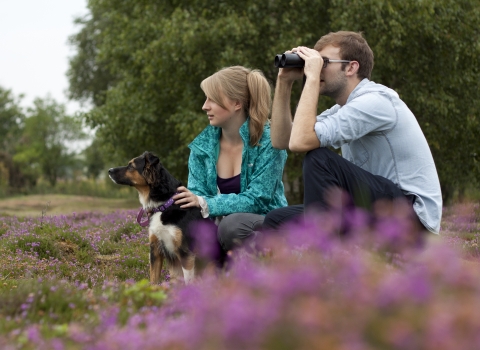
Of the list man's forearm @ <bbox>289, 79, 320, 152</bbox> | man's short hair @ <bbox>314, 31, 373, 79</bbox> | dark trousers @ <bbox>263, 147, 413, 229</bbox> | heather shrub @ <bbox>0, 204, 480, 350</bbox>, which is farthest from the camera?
man's short hair @ <bbox>314, 31, 373, 79</bbox>

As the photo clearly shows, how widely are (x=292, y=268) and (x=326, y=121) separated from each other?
2666 mm

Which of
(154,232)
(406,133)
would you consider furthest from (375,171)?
(154,232)

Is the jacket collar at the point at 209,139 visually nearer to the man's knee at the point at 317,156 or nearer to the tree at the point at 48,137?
the man's knee at the point at 317,156

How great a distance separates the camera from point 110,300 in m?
3.56

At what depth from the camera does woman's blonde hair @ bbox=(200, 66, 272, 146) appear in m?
6.01

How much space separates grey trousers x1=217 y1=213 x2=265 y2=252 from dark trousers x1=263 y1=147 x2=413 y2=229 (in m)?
1.00

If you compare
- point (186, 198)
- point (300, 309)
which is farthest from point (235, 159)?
point (300, 309)

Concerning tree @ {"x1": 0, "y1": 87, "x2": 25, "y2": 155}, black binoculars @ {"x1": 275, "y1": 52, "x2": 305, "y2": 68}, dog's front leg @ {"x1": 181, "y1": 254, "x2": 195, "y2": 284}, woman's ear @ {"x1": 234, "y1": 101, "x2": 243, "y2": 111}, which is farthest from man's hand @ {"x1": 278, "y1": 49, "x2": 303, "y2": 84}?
tree @ {"x1": 0, "y1": 87, "x2": 25, "y2": 155}

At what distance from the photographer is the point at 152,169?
248 inches

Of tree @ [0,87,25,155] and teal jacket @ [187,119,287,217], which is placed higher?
tree @ [0,87,25,155]

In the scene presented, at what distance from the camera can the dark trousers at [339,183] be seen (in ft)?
15.4

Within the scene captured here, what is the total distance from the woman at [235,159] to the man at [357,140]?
556 millimetres

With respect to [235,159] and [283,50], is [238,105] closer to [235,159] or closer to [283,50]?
[235,159]

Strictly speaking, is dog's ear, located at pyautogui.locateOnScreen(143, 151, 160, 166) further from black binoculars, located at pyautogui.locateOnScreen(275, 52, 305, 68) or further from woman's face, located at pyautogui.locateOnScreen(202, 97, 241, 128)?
black binoculars, located at pyautogui.locateOnScreen(275, 52, 305, 68)
